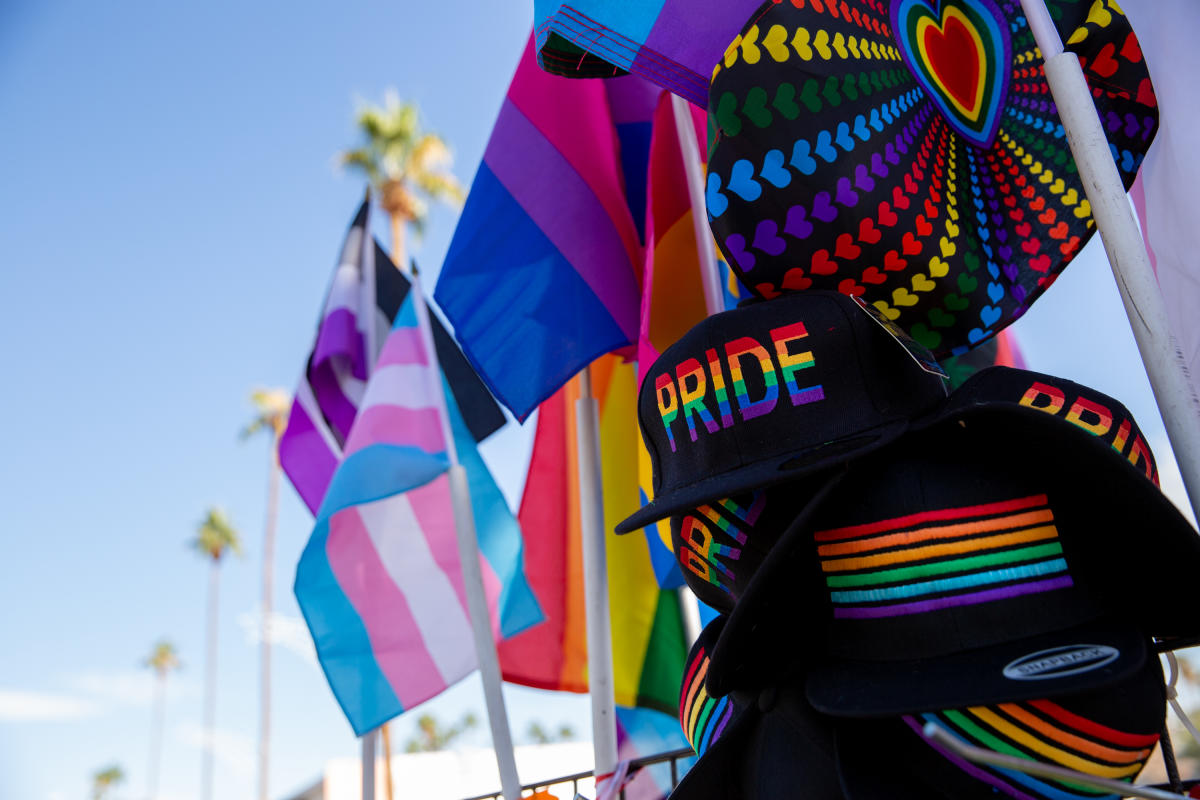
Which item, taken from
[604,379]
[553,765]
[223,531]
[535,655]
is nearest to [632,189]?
[604,379]

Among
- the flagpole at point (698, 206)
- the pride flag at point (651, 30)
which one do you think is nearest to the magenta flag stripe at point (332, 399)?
the flagpole at point (698, 206)

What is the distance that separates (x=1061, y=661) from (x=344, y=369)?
177 inches

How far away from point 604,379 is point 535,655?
130cm

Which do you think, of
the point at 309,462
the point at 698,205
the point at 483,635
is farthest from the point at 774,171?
the point at 309,462

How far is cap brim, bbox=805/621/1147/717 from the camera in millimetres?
1229

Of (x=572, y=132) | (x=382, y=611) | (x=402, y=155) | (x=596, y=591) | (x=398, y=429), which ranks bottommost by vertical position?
(x=596, y=591)

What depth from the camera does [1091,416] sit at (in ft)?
4.92

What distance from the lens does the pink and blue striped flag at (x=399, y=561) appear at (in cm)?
366

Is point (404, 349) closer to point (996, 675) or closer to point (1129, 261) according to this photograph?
point (1129, 261)

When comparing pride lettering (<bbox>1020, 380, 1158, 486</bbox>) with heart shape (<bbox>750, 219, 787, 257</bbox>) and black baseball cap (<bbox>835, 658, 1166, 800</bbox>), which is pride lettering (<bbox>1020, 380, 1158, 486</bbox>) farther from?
heart shape (<bbox>750, 219, 787, 257</bbox>)

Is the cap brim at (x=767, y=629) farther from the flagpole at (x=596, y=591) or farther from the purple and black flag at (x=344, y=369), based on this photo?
the purple and black flag at (x=344, y=369)

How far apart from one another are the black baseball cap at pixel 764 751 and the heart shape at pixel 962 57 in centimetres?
131

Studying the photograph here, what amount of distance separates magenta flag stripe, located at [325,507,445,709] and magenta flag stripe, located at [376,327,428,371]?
2.35 ft

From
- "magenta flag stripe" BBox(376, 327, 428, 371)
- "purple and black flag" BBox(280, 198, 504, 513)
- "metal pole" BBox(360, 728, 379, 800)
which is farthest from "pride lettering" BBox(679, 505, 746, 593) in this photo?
"purple and black flag" BBox(280, 198, 504, 513)
